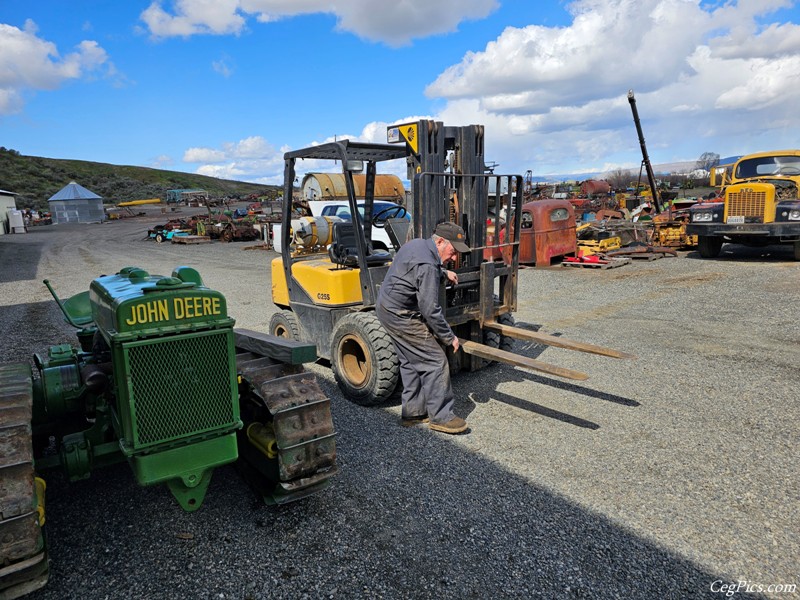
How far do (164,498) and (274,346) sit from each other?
4.22 feet

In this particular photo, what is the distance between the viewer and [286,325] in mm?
6637

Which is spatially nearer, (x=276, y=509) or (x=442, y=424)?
(x=276, y=509)

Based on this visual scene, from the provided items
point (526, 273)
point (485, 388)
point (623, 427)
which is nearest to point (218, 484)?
point (485, 388)

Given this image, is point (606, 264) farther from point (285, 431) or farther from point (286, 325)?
point (285, 431)

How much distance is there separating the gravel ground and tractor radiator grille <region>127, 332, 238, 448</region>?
0.80 meters

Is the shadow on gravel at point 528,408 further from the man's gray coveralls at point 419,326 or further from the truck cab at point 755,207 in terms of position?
the truck cab at point 755,207

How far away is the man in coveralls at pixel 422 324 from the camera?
180 inches

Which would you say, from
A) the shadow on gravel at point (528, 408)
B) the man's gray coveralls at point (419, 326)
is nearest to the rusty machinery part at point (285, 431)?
the man's gray coveralls at point (419, 326)

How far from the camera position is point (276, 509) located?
357cm

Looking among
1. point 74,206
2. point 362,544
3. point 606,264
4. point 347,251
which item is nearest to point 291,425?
point 362,544

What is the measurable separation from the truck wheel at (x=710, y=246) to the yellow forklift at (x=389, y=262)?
10413 millimetres

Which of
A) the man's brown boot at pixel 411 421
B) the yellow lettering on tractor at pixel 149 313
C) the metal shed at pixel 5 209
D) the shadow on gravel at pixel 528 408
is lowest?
the shadow on gravel at pixel 528 408

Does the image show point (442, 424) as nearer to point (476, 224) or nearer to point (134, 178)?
point (476, 224)

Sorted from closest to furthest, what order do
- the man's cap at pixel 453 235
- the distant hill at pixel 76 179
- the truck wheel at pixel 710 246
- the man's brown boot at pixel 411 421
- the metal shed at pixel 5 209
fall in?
the man's cap at pixel 453 235, the man's brown boot at pixel 411 421, the truck wheel at pixel 710 246, the metal shed at pixel 5 209, the distant hill at pixel 76 179
